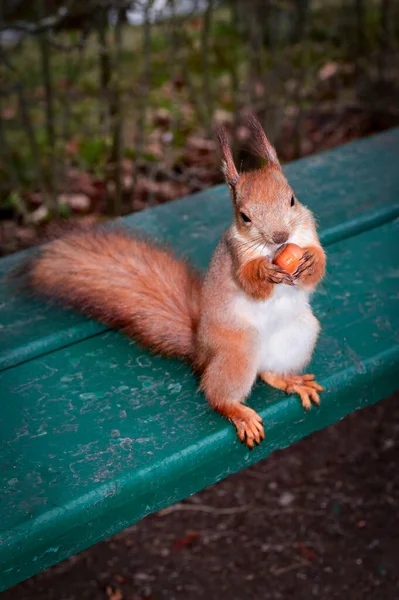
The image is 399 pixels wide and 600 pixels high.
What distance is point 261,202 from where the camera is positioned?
1138mm

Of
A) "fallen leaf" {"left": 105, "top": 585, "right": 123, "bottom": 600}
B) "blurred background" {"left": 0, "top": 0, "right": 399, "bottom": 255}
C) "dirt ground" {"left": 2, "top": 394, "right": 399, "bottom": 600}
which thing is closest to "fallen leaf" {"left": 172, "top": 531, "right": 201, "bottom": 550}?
"dirt ground" {"left": 2, "top": 394, "right": 399, "bottom": 600}

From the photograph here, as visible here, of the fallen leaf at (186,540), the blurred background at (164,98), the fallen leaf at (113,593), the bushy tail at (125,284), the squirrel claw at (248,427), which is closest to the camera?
the squirrel claw at (248,427)

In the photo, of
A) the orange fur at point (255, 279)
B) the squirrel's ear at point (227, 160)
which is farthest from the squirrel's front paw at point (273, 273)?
the squirrel's ear at point (227, 160)

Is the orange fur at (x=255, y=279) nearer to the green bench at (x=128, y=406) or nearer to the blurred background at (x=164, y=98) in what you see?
the green bench at (x=128, y=406)

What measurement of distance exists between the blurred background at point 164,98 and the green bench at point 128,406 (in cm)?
98

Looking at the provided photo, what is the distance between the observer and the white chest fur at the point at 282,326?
121 cm

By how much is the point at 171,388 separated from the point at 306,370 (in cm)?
22

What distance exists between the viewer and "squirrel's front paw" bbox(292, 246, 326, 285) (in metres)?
1.16

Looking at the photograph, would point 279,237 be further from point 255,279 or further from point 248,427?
point 248,427

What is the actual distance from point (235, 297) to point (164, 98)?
231 cm

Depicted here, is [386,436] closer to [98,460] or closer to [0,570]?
[98,460]

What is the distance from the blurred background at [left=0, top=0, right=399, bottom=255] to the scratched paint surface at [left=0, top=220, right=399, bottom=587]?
4.02 ft

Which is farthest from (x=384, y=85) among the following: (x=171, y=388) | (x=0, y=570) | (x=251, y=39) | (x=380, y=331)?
(x=0, y=570)

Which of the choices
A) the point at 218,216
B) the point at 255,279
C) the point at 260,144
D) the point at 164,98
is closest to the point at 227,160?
the point at 260,144
